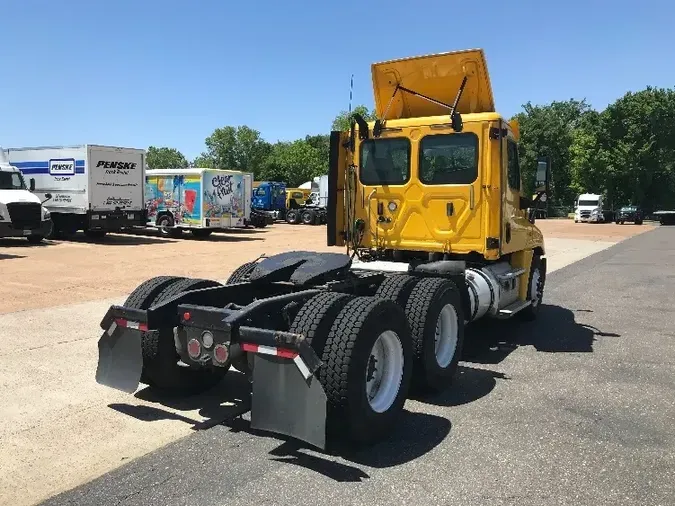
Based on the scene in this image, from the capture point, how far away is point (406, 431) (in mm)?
4422

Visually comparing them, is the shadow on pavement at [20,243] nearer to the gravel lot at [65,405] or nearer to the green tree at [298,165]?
the gravel lot at [65,405]

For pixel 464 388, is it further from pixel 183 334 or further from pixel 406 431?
A: pixel 183 334

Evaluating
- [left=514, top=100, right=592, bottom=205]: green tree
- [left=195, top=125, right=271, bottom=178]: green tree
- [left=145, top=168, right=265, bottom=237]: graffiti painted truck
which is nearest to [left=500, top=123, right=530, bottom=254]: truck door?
[left=145, top=168, right=265, bottom=237]: graffiti painted truck

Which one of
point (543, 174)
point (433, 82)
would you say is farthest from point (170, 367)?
point (543, 174)

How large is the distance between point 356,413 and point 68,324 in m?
5.42

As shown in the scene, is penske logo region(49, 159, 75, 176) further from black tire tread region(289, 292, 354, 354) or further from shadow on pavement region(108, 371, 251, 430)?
black tire tread region(289, 292, 354, 354)

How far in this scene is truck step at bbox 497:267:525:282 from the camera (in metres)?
7.17

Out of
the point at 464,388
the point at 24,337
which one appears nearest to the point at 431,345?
the point at 464,388

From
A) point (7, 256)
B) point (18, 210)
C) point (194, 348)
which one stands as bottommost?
point (7, 256)

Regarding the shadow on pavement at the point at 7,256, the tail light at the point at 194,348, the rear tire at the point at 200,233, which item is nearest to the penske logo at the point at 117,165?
the rear tire at the point at 200,233

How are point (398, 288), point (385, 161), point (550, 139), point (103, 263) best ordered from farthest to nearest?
point (550, 139), point (103, 263), point (385, 161), point (398, 288)

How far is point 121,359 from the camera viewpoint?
451cm

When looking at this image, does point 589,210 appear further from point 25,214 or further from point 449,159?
point 449,159

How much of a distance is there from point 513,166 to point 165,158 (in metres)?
138
